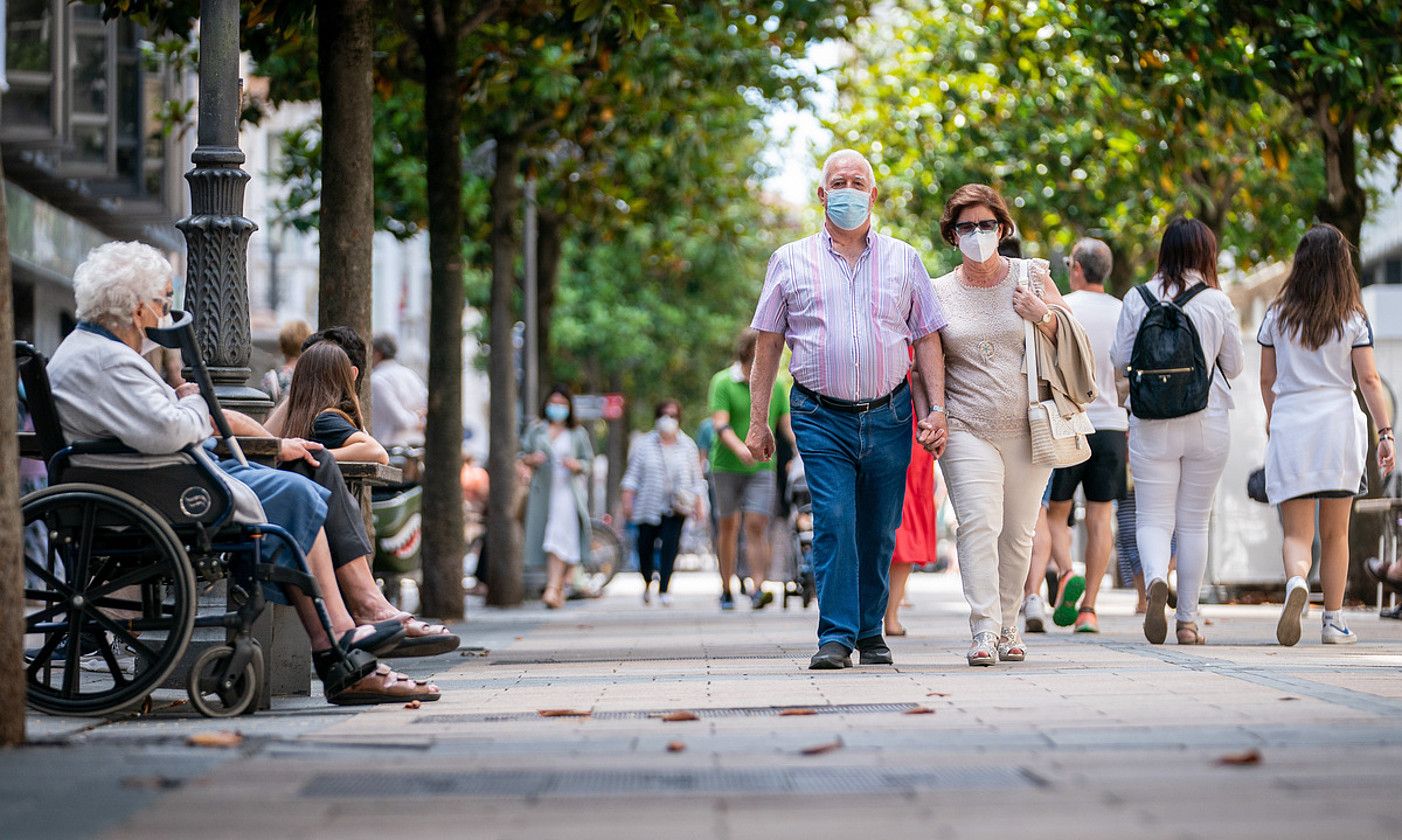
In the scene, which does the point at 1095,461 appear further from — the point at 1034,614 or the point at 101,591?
the point at 101,591

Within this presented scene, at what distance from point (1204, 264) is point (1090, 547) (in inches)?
78.4

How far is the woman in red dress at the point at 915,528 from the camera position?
1197 centimetres

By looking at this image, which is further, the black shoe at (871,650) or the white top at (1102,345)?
the white top at (1102,345)

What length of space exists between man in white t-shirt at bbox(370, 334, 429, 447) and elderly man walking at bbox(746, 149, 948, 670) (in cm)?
670

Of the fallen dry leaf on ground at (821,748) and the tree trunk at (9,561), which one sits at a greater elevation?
the tree trunk at (9,561)

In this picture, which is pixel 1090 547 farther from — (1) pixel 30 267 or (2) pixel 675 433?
(1) pixel 30 267

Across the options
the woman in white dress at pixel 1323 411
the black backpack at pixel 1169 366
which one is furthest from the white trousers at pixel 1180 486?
the woman in white dress at pixel 1323 411

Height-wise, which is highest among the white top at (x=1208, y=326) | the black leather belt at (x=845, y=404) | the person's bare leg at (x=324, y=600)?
the white top at (x=1208, y=326)

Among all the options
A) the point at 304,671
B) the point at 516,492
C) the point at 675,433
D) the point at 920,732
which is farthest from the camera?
the point at 675,433

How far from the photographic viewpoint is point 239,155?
29.9 feet

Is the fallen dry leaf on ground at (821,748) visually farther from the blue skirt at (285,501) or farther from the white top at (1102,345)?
the white top at (1102,345)

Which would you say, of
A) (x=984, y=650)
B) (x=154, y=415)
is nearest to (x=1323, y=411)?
(x=984, y=650)

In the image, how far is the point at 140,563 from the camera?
23.1 feet

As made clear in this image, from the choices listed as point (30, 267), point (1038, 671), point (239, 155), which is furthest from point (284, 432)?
point (30, 267)
